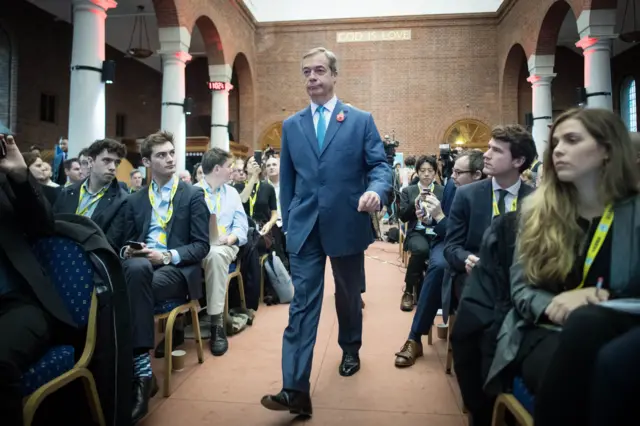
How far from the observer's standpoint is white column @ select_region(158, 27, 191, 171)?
1026cm

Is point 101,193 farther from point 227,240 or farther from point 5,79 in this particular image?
point 5,79

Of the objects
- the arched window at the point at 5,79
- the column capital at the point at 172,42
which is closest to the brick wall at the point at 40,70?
the arched window at the point at 5,79

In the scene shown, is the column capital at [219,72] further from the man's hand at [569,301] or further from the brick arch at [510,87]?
the man's hand at [569,301]

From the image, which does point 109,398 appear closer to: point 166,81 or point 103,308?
point 103,308

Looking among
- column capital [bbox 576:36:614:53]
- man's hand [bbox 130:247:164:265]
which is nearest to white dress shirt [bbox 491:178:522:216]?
man's hand [bbox 130:247:164:265]

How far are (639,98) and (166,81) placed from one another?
14.1 metres

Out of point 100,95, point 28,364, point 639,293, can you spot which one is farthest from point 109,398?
point 100,95

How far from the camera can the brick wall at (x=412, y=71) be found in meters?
15.7

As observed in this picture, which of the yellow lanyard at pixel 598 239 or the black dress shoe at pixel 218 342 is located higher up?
the yellow lanyard at pixel 598 239

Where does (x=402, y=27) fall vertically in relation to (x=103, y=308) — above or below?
above

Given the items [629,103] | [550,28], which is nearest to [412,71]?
[550,28]

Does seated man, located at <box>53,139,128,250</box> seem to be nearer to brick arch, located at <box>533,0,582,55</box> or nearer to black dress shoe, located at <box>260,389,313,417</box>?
black dress shoe, located at <box>260,389,313,417</box>

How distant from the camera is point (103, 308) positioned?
189cm

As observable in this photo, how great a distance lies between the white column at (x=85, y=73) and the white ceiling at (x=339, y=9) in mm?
9492
